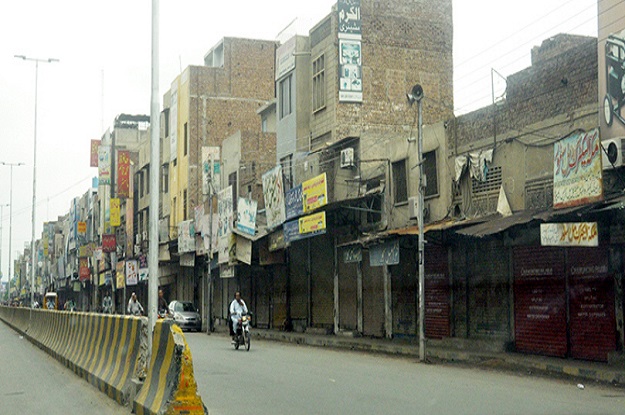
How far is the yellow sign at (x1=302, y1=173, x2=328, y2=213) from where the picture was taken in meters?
30.6

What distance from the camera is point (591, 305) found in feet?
62.0

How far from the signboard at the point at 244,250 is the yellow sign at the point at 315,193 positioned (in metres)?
6.95

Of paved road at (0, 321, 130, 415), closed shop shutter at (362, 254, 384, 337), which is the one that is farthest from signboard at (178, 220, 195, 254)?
paved road at (0, 321, 130, 415)

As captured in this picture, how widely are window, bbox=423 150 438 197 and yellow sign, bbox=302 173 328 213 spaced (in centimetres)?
451

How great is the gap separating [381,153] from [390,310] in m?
5.97

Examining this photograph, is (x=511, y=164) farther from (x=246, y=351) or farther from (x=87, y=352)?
(x=87, y=352)

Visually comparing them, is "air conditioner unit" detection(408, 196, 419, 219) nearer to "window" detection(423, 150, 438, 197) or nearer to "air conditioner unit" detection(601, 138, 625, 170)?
"window" detection(423, 150, 438, 197)

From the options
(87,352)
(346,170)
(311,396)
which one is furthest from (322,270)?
(311,396)

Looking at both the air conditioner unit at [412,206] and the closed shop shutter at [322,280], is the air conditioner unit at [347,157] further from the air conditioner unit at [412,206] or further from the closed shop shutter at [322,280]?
the air conditioner unit at [412,206]

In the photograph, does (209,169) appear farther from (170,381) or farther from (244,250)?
(170,381)

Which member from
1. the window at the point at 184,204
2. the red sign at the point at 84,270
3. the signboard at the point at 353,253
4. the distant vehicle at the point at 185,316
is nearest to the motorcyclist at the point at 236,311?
the signboard at the point at 353,253

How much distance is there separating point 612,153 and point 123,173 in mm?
54771

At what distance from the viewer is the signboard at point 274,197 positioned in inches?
1419

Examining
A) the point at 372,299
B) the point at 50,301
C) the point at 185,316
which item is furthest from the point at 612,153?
the point at 50,301
